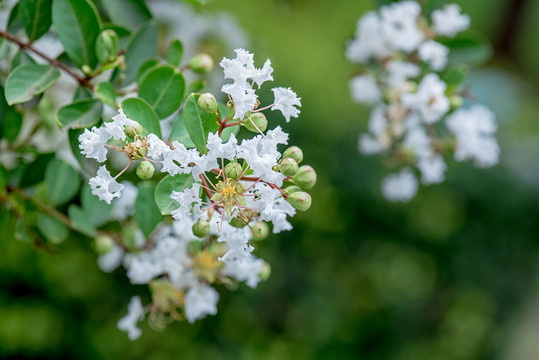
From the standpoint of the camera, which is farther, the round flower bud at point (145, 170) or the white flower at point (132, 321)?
the white flower at point (132, 321)

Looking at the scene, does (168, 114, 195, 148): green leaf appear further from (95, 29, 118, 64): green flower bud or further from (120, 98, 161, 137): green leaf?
(95, 29, 118, 64): green flower bud

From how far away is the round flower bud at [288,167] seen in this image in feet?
1.94

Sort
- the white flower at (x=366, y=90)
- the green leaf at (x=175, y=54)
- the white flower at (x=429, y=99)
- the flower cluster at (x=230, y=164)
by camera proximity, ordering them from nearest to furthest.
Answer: the flower cluster at (x=230, y=164)
the green leaf at (x=175, y=54)
the white flower at (x=429, y=99)
the white flower at (x=366, y=90)

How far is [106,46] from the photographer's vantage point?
2.39 ft

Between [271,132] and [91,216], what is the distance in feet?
1.53

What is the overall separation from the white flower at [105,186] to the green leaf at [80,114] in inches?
4.8

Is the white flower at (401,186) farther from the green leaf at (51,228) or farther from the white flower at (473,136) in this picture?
the green leaf at (51,228)

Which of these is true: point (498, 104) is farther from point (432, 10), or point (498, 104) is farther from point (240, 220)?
point (240, 220)

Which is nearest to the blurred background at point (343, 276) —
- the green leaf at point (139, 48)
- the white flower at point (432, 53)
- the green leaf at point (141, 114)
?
the white flower at point (432, 53)

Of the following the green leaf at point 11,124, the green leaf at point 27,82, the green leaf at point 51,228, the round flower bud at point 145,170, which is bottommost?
the green leaf at point 51,228

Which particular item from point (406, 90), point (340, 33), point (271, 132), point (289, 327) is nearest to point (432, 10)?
point (406, 90)

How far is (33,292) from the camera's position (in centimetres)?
193

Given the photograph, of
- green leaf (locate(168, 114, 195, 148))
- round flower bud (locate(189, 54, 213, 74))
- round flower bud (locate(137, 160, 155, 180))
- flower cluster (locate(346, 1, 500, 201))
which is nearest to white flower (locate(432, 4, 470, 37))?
flower cluster (locate(346, 1, 500, 201))

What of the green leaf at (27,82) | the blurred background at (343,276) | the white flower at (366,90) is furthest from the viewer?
the blurred background at (343,276)
